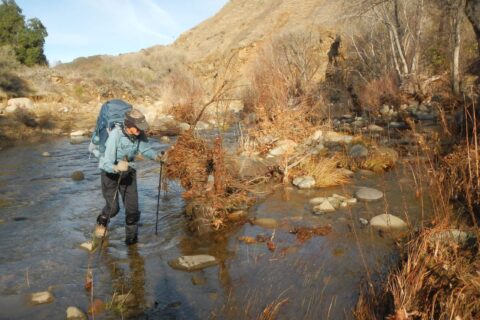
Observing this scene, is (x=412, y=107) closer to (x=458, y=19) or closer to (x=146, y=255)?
(x=458, y=19)

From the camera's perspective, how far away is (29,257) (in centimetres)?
645

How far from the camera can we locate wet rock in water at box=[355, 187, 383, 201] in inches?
322

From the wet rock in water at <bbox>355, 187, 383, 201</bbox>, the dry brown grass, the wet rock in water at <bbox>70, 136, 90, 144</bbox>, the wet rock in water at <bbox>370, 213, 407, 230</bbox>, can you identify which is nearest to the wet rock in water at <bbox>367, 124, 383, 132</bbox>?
the dry brown grass

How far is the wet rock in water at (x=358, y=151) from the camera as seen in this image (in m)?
11.1

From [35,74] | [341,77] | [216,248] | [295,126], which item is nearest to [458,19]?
[295,126]

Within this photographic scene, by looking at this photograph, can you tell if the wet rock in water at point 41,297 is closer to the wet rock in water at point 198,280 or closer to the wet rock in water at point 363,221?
the wet rock in water at point 198,280

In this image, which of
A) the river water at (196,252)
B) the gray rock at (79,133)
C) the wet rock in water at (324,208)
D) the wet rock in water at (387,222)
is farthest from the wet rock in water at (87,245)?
the gray rock at (79,133)

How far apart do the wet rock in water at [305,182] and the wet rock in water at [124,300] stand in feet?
16.9

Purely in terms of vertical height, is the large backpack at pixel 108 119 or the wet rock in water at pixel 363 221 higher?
the large backpack at pixel 108 119

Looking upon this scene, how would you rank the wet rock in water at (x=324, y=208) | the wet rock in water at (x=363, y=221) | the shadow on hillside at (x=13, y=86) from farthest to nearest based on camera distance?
the shadow on hillside at (x=13, y=86) → the wet rock in water at (x=324, y=208) → the wet rock in water at (x=363, y=221)

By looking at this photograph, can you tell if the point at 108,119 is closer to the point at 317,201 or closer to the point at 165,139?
the point at 317,201

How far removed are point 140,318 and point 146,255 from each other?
1.80 metres

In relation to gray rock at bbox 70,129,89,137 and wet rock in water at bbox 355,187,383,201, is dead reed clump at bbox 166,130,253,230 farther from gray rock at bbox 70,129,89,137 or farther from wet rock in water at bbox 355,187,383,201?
gray rock at bbox 70,129,89,137

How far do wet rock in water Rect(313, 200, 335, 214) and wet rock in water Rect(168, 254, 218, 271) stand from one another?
2.54 metres
